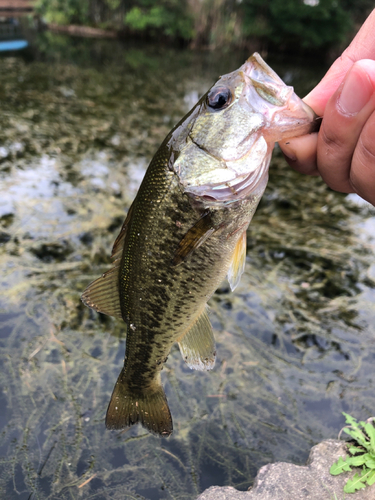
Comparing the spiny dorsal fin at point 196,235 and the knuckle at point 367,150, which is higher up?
the knuckle at point 367,150

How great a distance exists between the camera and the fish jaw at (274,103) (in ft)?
4.90

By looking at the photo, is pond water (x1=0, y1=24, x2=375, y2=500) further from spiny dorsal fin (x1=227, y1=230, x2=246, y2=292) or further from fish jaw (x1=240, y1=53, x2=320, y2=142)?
fish jaw (x1=240, y1=53, x2=320, y2=142)

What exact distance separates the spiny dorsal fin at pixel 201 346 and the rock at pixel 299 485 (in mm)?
1009

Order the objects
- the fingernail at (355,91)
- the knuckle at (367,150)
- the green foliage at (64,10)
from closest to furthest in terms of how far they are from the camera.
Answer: the fingernail at (355,91) → the knuckle at (367,150) → the green foliage at (64,10)

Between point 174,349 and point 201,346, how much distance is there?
5.87 ft

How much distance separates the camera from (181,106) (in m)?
10.9

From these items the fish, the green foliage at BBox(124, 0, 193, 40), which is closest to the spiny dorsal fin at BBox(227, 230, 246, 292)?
the fish

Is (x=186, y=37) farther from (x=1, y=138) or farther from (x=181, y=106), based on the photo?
(x=1, y=138)

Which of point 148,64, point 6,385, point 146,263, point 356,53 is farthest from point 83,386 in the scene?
point 148,64

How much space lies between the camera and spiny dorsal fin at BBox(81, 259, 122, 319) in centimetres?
197

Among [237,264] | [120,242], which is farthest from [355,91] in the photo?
[120,242]

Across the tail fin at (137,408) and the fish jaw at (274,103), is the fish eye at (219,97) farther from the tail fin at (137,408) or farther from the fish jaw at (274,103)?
the tail fin at (137,408)

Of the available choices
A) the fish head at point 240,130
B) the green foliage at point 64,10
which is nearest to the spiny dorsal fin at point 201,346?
the fish head at point 240,130

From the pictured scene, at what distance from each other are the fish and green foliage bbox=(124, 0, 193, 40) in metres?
28.5
